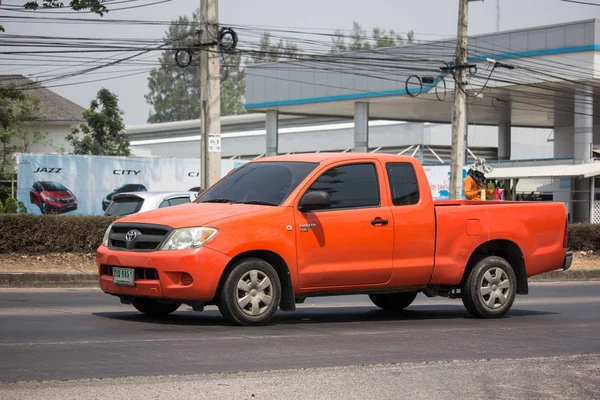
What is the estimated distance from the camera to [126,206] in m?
20.0

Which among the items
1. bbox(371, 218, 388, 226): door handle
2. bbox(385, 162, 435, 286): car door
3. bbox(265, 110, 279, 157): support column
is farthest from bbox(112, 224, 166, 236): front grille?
bbox(265, 110, 279, 157): support column

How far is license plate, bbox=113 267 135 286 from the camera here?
10.2 meters

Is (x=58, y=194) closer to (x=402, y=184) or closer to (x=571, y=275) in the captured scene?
(x=571, y=275)

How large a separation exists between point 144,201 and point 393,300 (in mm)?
7940

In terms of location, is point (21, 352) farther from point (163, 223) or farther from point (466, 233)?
point (466, 233)

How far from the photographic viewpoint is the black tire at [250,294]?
10016 millimetres

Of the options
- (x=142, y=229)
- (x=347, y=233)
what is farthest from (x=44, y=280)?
(x=347, y=233)

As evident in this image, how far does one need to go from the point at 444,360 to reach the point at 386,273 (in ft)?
9.31

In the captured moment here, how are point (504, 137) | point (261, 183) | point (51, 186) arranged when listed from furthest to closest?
point (504, 137) → point (51, 186) → point (261, 183)

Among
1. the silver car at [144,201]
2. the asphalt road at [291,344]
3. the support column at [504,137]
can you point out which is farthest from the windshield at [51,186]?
the support column at [504,137]

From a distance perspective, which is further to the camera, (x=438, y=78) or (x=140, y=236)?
(x=438, y=78)

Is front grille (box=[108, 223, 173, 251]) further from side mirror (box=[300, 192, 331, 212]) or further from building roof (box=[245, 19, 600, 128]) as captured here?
building roof (box=[245, 19, 600, 128])

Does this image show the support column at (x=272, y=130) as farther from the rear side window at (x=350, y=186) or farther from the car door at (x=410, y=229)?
the rear side window at (x=350, y=186)

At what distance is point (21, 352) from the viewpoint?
8.06 metres
